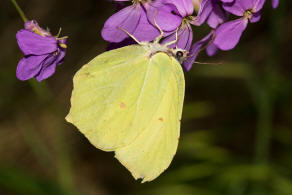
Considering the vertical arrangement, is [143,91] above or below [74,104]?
below

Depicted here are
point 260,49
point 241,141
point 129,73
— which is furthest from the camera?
point 260,49

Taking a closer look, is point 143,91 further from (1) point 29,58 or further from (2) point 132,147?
(1) point 29,58

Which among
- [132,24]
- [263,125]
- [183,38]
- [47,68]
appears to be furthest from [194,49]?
[263,125]

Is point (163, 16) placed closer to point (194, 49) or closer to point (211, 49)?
point (194, 49)

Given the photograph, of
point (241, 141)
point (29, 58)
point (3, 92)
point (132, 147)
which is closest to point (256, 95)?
point (241, 141)

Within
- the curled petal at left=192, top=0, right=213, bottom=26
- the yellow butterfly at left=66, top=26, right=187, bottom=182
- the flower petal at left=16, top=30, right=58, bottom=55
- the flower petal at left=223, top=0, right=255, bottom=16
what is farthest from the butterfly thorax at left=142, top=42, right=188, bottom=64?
the flower petal at left=16, top=30, right=58, bottom=55

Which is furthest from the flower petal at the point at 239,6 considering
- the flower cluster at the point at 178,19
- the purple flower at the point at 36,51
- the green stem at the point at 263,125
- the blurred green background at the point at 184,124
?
the green stem at the point at 263,125

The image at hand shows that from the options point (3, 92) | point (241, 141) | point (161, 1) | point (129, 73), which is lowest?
point (241, 141)
